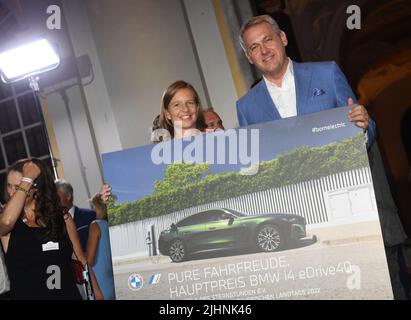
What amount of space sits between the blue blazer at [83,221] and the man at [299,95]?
4.96ft

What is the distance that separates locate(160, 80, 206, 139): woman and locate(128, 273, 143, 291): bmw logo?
731mm

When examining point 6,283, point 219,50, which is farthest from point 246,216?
point 219,50

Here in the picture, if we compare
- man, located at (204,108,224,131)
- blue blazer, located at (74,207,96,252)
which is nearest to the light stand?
blue blazer, located at (74,207,96,252)

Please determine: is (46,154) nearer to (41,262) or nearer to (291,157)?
(41,262)

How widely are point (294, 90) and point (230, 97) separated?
1.27 m

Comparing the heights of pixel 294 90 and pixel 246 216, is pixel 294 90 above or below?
above

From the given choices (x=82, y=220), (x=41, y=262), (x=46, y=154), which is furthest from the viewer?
(x=46, y=154)

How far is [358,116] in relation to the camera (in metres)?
2.37

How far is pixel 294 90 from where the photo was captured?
8.95 feet

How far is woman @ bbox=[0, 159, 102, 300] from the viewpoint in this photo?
2.98 meters

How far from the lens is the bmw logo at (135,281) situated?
249cm

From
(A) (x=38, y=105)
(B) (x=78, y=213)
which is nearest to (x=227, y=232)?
(B) (x=78, y=213)

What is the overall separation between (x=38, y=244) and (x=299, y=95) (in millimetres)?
1745
